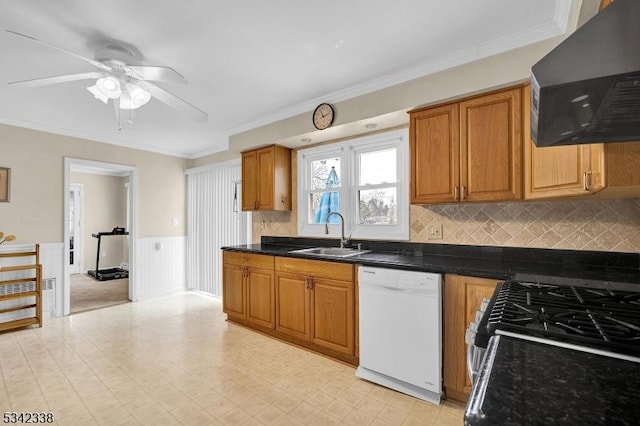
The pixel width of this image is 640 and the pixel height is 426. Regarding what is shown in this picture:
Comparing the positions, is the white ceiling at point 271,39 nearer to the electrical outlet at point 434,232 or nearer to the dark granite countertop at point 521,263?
the electrical outlet at point 434,232

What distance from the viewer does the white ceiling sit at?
175 cm

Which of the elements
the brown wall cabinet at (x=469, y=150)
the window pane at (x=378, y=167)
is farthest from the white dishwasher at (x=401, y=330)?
the window pane at (x=378, y=167)

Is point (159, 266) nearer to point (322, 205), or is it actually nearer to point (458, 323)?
point (322, 205)

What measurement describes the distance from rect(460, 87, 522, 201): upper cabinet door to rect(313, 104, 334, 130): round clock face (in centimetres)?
119

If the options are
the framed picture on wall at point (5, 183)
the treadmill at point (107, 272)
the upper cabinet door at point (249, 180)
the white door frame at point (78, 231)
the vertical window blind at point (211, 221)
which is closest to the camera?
the framed picture on wall at point (5, 183)

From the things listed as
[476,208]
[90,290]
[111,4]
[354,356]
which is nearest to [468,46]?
[476,208]

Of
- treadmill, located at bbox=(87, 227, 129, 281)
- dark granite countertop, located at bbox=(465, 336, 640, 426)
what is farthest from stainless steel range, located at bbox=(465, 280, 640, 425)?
treadmill, located at bbox=(87, 227, 129, 281)

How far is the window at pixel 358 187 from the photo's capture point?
2.96 metres

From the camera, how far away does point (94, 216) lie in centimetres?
704

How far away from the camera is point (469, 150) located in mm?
2254

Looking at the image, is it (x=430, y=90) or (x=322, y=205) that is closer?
(x=430, y=90)

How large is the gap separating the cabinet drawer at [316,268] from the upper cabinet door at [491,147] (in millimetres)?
1097

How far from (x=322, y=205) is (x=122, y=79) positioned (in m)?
2.23

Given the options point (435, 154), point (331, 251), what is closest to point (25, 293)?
point (331, 251)
